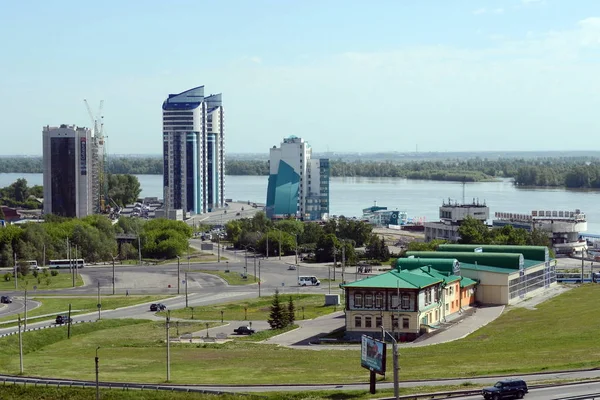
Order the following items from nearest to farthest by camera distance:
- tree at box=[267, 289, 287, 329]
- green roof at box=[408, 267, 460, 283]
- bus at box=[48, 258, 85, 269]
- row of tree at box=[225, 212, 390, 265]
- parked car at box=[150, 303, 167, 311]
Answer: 1. tree at box=[267, 289, 287, 329]
2. green roof at box=[408, 267, 460, 283]
3. parked car at box=[150, 303, 167, 311]
4. bus at box=[48, 258, 85, 269]
5. row of tree at box=[225, 212, 390, 265]

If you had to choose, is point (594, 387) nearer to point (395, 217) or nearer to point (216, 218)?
point (395, 217)

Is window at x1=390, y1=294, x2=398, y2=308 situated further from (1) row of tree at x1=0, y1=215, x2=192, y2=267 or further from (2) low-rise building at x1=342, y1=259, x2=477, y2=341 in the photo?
(1) row of tree at x1=0, y1=215, x2=192, y2=267

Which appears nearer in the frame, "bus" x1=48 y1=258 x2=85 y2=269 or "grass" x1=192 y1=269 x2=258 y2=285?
"grass" x1=192 y1=269 x2=258 y2=285

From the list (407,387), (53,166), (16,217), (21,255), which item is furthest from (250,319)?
(16,217)

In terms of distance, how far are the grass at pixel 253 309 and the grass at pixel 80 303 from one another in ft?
16.4

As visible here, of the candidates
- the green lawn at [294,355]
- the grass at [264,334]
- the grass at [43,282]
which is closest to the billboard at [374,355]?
the green lawn at [294,355]

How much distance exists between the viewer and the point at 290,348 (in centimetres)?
4422

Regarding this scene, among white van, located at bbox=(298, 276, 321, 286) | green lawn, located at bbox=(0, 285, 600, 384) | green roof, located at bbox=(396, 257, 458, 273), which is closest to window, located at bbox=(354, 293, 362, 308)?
green lawn, located at bbox=(0, 285, 600, 384)

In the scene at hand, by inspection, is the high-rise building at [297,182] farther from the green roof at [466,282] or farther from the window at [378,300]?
the window at [378,300]

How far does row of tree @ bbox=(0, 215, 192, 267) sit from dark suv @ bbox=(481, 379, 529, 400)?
206ft

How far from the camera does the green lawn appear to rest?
1340 inches

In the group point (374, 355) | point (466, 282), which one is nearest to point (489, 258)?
point (466, 282)

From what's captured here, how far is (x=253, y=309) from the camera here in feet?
196

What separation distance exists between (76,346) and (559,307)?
2531 centimetres
